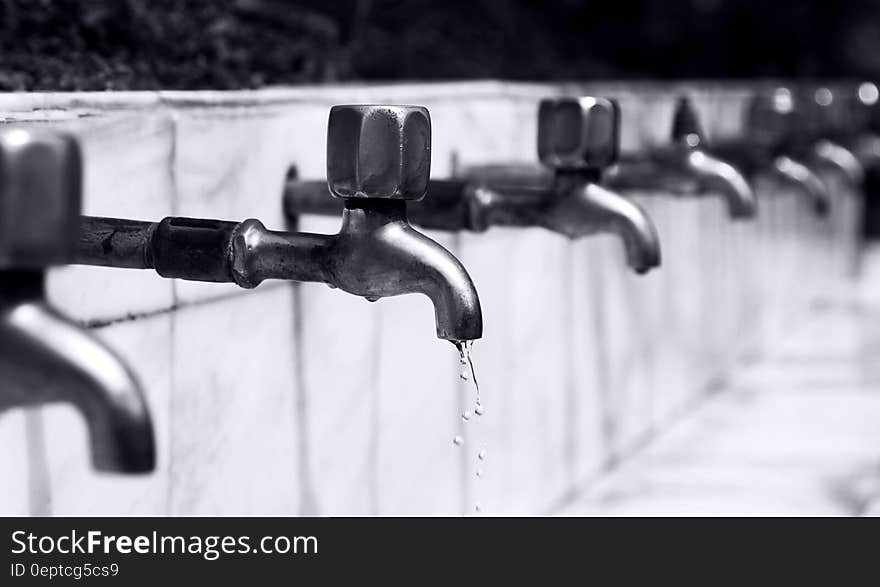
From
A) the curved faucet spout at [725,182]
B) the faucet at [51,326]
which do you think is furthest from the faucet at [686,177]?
Result: the faucet at [51,326]

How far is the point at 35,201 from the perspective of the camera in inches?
14.2

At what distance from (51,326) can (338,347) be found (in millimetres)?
470

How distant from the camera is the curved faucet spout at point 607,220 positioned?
2.52 feet

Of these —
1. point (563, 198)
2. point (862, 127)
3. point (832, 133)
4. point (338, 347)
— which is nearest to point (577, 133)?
point (563, 198)

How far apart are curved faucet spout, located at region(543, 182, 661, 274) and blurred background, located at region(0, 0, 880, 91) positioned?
0.87 feet

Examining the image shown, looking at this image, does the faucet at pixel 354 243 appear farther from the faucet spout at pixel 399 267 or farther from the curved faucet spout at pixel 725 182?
the curved faucet spout at pixel 725 182

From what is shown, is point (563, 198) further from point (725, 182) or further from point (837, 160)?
point (837, 160)

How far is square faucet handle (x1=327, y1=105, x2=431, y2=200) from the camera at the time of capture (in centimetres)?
57

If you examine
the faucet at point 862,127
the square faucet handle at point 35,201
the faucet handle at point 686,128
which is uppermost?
the faucet at point 862,127

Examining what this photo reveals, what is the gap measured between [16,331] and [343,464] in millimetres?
498

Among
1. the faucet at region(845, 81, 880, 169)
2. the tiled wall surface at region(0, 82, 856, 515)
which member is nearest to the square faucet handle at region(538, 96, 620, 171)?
the tiled wall surface at region(0, 82, 856, 515)

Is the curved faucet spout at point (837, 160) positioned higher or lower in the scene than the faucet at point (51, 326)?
higher

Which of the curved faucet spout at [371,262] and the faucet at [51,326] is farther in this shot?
the curved faucet spout at [371,262]

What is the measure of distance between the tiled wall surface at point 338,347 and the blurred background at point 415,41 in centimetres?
10
